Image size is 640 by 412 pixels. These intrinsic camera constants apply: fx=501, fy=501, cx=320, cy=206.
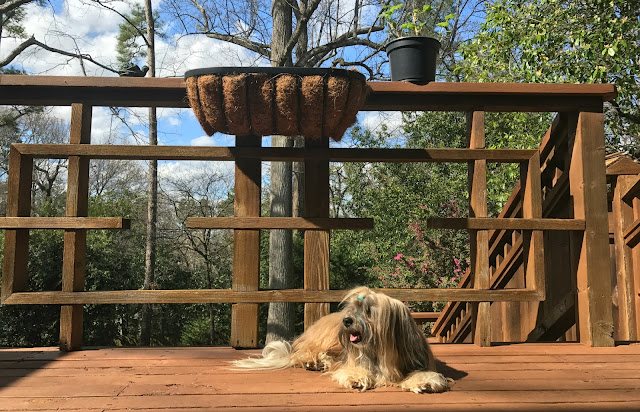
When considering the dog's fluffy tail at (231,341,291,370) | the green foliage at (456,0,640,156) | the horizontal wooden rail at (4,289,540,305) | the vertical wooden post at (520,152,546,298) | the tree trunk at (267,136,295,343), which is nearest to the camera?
the dog's fluffy tail at (231,341,291,370)

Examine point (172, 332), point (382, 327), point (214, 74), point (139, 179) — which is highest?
point (139, 179)

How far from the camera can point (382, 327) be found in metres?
2.25

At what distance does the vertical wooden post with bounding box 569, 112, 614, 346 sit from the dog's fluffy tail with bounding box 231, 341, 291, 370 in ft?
5.89

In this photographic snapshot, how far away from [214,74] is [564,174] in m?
2.34

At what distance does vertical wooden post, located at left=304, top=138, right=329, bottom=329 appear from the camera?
2.97 m

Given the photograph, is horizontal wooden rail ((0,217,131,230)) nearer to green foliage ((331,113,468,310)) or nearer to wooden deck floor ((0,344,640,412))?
wooden deck floor ((0,344,640,412))

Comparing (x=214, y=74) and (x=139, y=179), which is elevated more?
(x=139, y=179)

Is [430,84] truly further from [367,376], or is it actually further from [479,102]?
[367,376]

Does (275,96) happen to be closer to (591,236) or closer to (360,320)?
(360,320)

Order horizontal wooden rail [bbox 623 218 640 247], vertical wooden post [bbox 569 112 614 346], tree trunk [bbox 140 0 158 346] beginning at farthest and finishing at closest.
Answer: tree trunk [bbox 140 0 158 346] → horizontal wooden rail [bbox 623 218 640 247] → vertical wooden post [bbox 569 112 614 346]

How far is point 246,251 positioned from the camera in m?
2.95

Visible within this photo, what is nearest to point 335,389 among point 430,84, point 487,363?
point 487,363

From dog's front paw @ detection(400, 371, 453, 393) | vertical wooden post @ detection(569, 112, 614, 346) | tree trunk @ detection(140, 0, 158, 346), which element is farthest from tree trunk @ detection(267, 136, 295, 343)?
dog's front paw @ detection(400, 371, 453, 393)

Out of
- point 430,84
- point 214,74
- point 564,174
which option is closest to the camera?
point 214,74
